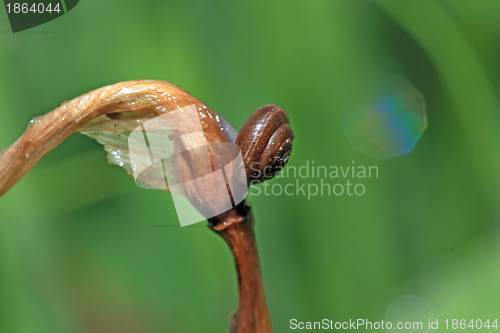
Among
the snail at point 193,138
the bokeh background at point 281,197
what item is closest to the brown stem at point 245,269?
the snail at point 193,138

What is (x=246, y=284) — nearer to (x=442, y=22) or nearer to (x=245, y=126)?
(x=245, y=126)

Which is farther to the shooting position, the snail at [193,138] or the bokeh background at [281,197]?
the bokeh background at [281,197]

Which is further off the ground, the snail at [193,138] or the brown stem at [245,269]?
the snail at [193,138]

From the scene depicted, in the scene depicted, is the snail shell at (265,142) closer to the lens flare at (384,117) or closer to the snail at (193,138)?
the snail at (193,138)

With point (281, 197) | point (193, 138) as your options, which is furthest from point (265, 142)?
point (281, 197)

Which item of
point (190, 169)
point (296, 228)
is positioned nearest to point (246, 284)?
point (190, 169)

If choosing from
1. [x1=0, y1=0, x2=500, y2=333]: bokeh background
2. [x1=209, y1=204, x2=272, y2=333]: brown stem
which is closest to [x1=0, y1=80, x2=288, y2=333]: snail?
[x1=209, y1=204, x2=272, y2=333]: brown stem

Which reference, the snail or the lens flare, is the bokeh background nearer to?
the lens flare
